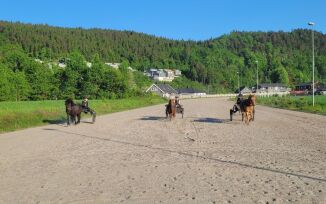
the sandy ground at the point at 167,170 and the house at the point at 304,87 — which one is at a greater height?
the house at the point at 304,87

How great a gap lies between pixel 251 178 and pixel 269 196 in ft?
5.37

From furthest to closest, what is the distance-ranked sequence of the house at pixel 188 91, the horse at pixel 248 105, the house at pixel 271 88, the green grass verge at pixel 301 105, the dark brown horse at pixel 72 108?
the house at pixel 271 88, the house at pixel 188 91, the green grass verge at pixel 301 105, the dark brown horse at pixel 72 108, the horse at pixel 248 105

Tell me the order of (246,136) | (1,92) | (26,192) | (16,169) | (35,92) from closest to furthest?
(26,192)
(16,169)
(246,136)
(1,92)
(35,92)

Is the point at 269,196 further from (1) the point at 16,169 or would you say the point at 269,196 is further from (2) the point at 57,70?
(2) the point at 57,70

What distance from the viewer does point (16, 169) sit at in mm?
11258

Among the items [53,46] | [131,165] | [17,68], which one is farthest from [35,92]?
[53,46]

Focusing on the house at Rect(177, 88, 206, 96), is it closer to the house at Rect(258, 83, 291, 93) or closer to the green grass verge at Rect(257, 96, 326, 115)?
the house at Rect(258, 83, 291, 93)

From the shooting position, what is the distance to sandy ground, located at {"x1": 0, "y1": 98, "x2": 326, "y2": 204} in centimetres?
789

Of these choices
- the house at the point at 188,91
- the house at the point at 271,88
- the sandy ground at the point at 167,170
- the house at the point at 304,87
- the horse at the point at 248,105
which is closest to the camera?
the sandy ground at the point at 167,170

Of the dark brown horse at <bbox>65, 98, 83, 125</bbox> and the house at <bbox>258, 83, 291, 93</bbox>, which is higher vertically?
the house at <bbox>258, 83, 291, 93</bbox>

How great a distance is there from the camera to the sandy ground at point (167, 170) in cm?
789

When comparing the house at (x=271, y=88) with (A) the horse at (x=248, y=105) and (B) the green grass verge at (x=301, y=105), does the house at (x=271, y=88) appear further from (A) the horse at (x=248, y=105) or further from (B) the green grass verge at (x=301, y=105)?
(A) the horse at (x=248, y=105)

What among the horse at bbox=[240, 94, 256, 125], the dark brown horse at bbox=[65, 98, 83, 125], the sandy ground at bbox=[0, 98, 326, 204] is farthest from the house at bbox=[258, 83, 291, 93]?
the sandy ground at bbox=[0, 98, 326, 204]

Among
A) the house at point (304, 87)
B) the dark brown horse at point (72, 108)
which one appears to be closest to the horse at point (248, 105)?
the dark brown horse at point (72, 108)
